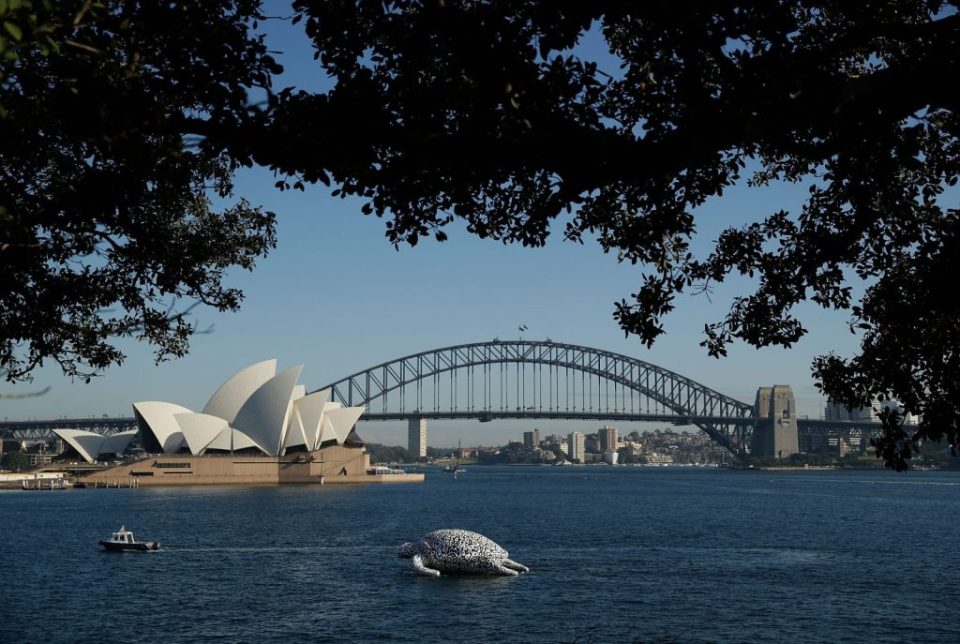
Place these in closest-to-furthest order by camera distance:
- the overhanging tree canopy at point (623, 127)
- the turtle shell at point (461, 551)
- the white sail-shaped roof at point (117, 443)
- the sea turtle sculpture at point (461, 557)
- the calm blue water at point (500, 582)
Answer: the overhanging tree canopy at point (623, 127), the calm blue water at point (500, 582), the sea turtle sculpture at point (461, 557), the turtle shell at point (461, 551), the white sail-shaped roof at point (117, 443)

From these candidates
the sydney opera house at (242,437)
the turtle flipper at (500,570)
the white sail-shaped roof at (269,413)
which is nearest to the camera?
the turtle flipper at (500,570)

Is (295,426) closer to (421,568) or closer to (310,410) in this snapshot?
(310,410)

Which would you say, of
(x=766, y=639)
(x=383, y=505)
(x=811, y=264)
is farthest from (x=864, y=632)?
(x=383, y=505)

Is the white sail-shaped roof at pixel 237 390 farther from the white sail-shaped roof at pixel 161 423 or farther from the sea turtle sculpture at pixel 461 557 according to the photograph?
the sea turtle sculpture at pixel 461 557

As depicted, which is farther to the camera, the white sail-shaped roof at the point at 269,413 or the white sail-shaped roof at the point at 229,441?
the white sail-shaped roof at the point at 229,441

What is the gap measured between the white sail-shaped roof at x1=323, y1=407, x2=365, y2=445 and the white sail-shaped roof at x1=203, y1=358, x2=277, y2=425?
39.8 ft

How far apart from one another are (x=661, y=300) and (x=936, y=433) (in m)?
2.90

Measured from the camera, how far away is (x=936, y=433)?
9461mm

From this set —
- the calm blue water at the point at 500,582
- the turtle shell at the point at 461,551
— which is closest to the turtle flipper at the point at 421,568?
the turtle shell at the point at 461,551

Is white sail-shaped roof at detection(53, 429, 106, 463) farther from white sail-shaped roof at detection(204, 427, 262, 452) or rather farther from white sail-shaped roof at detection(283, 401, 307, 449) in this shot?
white sail-shaped roof at detection(283, 401, 307, 449)

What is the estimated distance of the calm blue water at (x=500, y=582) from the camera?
2561 cm

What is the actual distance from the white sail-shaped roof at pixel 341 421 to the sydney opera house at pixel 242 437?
0.13m

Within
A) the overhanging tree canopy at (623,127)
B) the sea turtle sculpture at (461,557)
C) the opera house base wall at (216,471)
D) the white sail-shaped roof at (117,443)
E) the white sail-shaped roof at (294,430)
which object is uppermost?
the overhanging tree canopy at (623,127)

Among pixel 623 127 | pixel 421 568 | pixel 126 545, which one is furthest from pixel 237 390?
pixel 623 127
